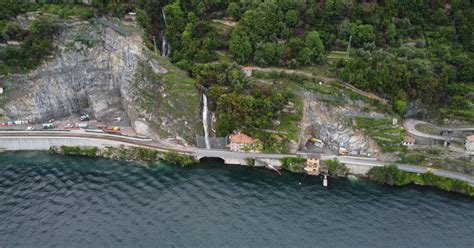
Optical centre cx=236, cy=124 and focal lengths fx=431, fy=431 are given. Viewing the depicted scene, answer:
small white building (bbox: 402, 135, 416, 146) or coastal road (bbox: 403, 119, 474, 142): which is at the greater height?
coastal road (bbox: 403, 119, 474, 142)

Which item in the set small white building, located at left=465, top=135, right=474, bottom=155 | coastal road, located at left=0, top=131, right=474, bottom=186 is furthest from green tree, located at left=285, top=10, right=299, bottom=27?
small white building, located at left=465, top=135, right=474, bottom=155

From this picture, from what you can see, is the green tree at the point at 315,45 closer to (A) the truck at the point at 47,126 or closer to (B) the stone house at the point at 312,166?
(B) the stone house at the point at 312,166

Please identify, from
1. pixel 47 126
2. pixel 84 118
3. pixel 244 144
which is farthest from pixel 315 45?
pixel 47 126

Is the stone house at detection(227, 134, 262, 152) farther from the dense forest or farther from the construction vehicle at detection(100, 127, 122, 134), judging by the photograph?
the construction vehicle at detection(100, 127, 122, 134)

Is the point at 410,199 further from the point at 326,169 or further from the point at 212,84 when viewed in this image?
the point at 212,84

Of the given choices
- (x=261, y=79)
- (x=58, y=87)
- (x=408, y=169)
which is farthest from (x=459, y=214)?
(x=58, y=87)
